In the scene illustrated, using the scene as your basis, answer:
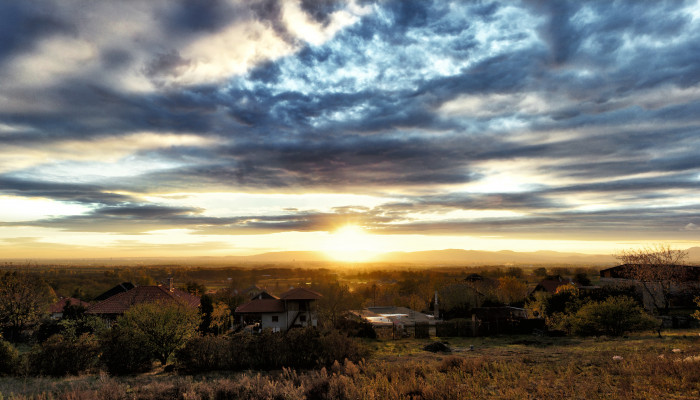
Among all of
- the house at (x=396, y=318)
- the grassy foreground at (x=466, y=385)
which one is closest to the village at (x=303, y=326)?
the house at (x=396, y=318)

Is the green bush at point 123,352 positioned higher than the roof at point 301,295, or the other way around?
the green bush at point 123,352

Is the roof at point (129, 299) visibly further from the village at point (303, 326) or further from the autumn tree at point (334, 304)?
the autumn tree at point (334, 304)

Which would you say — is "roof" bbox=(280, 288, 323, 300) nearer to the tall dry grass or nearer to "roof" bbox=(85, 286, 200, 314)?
"roof" bbox=(85, 286, 200, 314)

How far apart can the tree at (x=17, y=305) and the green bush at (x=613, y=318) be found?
169 feet

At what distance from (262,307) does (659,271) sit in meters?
46.3

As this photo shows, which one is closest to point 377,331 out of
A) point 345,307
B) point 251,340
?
point 345,307

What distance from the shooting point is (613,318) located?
26.9m

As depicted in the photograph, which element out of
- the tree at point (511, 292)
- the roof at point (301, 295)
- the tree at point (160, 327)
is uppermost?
the tree at point (160, 327)

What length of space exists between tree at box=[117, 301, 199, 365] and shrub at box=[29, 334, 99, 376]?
1.88m

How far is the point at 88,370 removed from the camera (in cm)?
1834

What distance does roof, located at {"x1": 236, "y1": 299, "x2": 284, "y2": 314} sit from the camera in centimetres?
4502

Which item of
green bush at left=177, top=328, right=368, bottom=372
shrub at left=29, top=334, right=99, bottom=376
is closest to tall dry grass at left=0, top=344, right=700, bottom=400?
green bush at left=177, top=328, right=368, bottom=372

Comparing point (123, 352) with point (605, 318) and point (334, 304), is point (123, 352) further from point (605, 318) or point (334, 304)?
point (334, 304)

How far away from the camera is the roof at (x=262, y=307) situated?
45016mm
